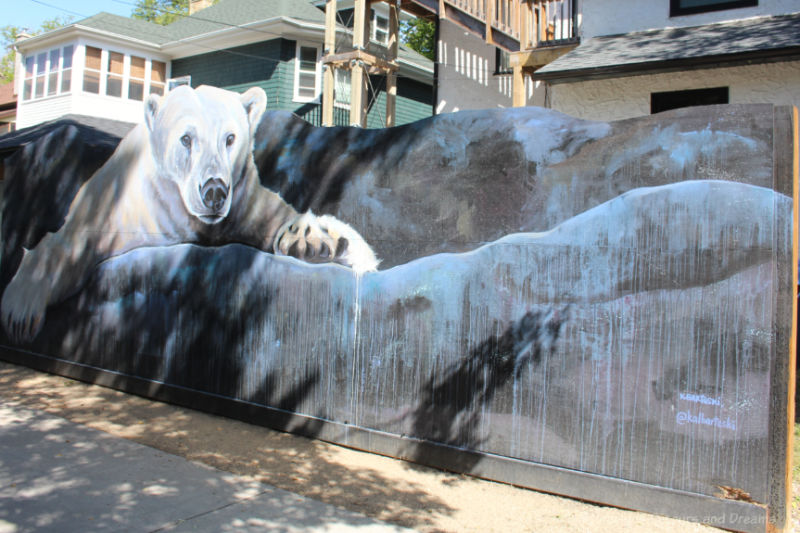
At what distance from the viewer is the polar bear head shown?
700 centimetres

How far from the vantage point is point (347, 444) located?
5859mm

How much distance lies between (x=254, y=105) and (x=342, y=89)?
13530 millimetres

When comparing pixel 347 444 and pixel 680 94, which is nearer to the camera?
pixel 347 444

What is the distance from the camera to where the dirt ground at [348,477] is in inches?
172

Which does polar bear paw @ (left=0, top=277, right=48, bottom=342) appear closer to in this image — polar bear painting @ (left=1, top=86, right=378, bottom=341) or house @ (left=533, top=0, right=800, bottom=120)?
polar bear painting @ (left=1, top=86, right=378, bottom=341)

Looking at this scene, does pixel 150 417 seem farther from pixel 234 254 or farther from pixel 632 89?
pixel 632 89

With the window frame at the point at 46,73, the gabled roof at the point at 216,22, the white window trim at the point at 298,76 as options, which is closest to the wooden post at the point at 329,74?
the gabled roof at the point at 216,22

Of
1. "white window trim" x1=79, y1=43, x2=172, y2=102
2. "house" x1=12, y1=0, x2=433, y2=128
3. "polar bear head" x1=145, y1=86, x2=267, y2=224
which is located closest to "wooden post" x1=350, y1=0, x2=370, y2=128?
"house" x1=12, y1=0, x2=433, y2=128

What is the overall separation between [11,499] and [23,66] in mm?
24741

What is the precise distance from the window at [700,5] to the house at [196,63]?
892cm

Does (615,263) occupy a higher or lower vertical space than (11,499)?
higher

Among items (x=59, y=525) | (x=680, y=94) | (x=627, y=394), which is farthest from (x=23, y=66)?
(x=627, y=394)

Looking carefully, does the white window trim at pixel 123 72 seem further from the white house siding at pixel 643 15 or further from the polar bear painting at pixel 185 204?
the white house siding at pixel 643 15

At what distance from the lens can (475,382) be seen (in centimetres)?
518
